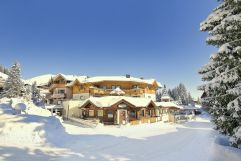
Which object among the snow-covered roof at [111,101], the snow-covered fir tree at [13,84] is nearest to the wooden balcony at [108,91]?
the snow-covered roof at [111,101]

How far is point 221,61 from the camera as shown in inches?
522

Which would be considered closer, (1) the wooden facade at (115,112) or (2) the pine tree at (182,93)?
(1) the wooden facade at (115,112)

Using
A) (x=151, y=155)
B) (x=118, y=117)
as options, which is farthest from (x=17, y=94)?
(x=151, y=155)

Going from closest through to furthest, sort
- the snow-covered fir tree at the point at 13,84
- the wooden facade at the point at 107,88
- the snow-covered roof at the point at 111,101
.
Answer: the snow-covered roof at the point at 111,101 → the wooden facade at the point at 107,88 → the snow-covered fir tree at the point at 13,84

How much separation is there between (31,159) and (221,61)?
1175 centimetres

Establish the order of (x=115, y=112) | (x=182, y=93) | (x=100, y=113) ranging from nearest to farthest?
(x=115, y=112), (x=100, y=113), (x=182, y=93)

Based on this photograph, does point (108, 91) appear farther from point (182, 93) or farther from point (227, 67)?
point (182, 93)

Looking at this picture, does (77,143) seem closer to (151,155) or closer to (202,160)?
(151,155)

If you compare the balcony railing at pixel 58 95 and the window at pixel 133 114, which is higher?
the balcony railing at pixel 58 95

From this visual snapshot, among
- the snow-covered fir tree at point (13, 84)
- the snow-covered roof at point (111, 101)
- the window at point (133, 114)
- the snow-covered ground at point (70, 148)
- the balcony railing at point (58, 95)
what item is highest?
the snow-covered fir tree at point (13, 84)

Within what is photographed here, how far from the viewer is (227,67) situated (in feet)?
41.5

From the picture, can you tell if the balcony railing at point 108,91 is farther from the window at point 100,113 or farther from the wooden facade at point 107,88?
the window at point 100,113

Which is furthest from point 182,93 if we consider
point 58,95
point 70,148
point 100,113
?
point 70,148

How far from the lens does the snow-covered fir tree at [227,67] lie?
37.4 feet
